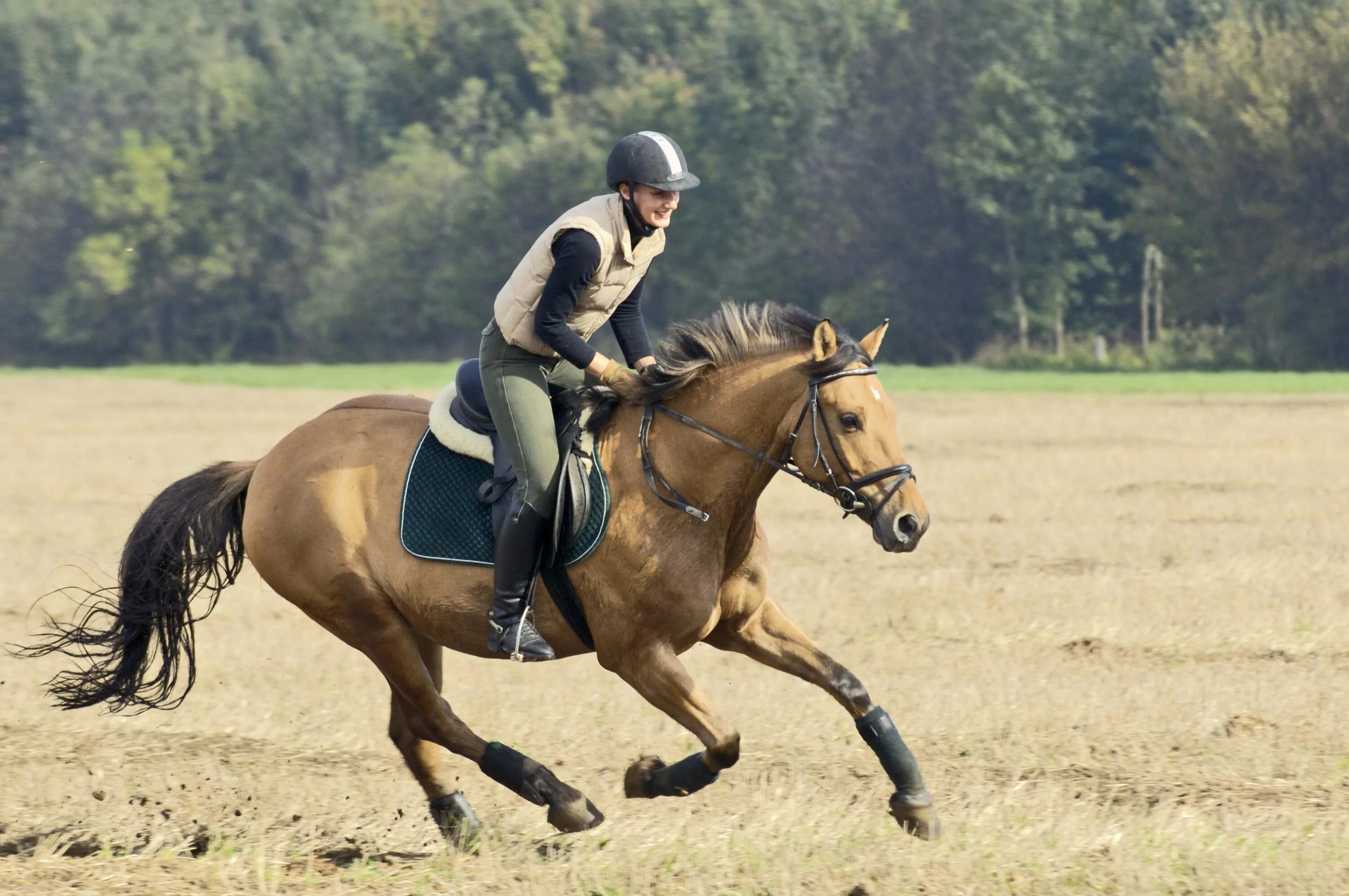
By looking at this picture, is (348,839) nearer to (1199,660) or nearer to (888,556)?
(1199,660)

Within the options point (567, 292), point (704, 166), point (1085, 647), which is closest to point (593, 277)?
point (567, 292)

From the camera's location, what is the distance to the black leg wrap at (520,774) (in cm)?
696

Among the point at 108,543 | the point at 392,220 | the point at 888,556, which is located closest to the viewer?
the point at 888,556

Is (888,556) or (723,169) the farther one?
(723,169)

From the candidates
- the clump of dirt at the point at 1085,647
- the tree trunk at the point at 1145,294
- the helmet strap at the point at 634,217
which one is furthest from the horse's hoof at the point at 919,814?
the tree trunk at the point at 1145,294

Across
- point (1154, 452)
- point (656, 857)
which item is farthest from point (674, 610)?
point (1154, 452)

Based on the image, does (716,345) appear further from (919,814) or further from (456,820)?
(456,820)

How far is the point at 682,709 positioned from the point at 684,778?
Answer: 31 centimetres

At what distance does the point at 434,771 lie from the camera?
24.7ft

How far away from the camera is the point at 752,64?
77.6 meters

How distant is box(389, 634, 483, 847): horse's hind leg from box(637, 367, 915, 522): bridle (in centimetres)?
143

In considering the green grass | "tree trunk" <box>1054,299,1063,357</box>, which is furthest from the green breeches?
"tree trunk" <box>1054,299,1063,357</box>

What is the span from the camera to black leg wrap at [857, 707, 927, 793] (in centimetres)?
686

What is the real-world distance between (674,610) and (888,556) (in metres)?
9.69
